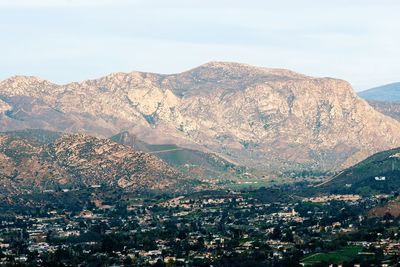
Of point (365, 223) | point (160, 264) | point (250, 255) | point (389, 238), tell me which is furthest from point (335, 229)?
point (160, 264)

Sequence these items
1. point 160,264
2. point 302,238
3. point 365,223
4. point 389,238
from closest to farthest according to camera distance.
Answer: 1. point 160,264
2. point 389,238
3. point 302,238
4. point 365,223

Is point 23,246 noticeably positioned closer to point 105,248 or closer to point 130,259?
point 105,248

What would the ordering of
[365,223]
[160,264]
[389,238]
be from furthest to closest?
[365,223] → [389,238] → [160,264]

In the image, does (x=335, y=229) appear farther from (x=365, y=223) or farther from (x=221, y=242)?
(x=221, y=242)

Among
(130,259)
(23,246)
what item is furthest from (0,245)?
(130,259)

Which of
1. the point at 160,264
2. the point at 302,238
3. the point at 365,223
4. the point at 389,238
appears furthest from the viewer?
the point at 365,223

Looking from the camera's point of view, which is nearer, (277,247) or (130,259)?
(130,259)
